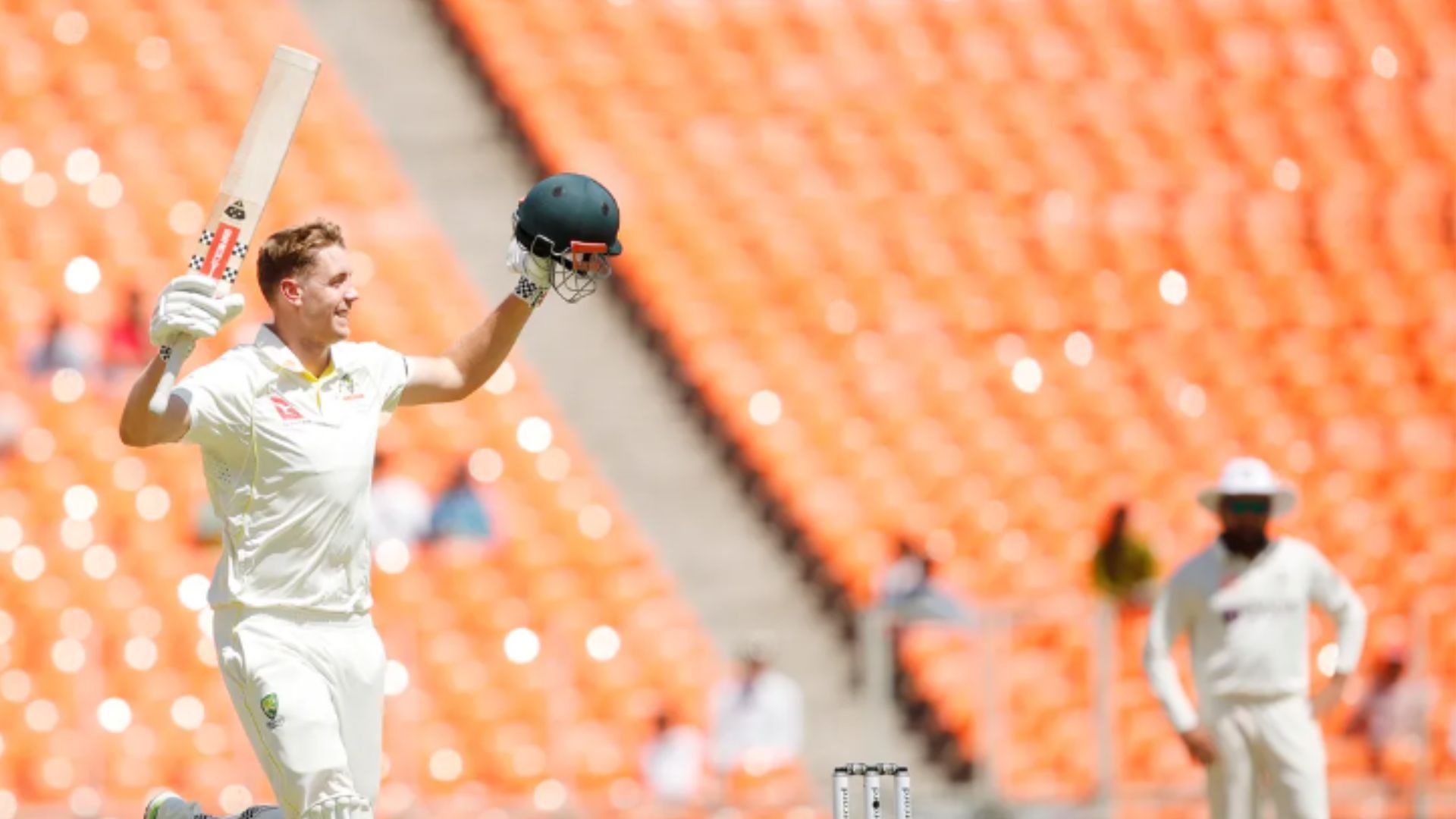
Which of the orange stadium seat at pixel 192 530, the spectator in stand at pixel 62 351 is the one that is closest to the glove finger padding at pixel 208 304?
the orange stadium seat at pixel 192 530

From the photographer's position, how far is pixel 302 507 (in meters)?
4.70

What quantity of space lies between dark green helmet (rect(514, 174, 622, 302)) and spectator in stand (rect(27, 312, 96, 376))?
7226 millimetres

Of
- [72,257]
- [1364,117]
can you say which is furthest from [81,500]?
[1364,117]

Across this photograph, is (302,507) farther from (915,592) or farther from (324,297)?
(915,592)

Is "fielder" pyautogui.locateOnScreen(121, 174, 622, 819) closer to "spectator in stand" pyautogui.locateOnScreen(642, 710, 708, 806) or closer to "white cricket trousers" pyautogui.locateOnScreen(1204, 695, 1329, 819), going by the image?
"white cricket trousers" pyautogui.locateOnScreen(1204, 695, 1329, 819)

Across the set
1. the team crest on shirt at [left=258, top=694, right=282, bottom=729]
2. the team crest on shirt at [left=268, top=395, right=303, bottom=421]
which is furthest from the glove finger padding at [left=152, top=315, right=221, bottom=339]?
the team crest on shirt at [left=258, top=694, right=282, bottom=729]

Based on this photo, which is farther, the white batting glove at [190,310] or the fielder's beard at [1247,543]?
the fielder's beard at [1247,543]

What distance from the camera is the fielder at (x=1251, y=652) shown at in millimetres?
6680

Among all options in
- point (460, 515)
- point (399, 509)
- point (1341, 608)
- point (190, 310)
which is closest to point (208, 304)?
point (190, 310)

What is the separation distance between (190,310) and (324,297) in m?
0.39

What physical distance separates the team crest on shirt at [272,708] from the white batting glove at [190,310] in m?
0.74

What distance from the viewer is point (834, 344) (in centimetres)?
1240

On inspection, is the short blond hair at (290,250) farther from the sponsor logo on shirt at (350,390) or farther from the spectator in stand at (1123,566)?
the spectator in stand at (1123,566)

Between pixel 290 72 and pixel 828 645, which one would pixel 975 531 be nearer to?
pixel 828 645
